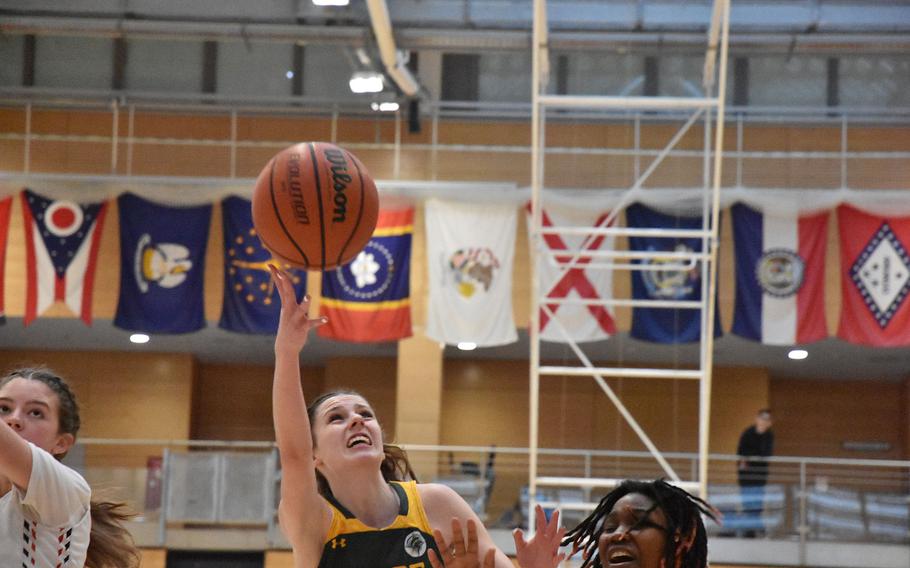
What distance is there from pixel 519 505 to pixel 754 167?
19.2 feet

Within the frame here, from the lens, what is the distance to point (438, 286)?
18.2 meters

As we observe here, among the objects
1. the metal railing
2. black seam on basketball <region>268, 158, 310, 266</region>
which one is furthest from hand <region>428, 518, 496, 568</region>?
the metal railing

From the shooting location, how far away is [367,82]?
18.2 m

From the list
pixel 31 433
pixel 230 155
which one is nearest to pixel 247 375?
pixel 230 155

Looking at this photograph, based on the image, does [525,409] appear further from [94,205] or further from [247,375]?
[94,205]

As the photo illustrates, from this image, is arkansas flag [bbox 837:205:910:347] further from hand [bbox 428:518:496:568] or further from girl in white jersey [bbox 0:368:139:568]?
hand [bbox 428:518:496:568]

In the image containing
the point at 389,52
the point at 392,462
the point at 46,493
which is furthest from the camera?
the point at 389,52

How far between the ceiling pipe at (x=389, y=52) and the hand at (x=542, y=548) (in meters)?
12.4

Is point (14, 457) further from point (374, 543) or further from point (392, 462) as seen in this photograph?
point (392, 462)

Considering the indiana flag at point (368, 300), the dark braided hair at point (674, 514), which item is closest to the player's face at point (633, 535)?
the dark braided hair at point (674, 514)

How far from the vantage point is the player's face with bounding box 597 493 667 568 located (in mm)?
3307

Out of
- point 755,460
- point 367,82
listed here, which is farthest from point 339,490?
point 755,460

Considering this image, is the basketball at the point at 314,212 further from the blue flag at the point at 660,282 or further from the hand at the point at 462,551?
the blue flag at the point at 660,282

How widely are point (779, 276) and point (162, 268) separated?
8095 mm
